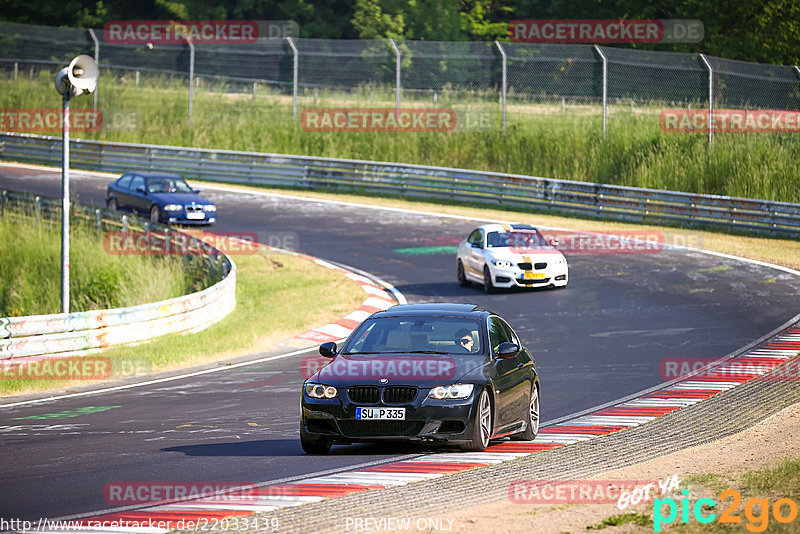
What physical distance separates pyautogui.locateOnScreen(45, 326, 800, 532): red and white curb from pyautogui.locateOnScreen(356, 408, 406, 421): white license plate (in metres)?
0.40

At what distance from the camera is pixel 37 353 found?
1667 cm

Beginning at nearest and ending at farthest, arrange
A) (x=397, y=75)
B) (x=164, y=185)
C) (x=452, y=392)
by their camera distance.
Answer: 1. (x=452, y=392)
2. (x=164, y=185)
3. (x=397, y=75)

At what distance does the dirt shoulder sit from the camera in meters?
7.46

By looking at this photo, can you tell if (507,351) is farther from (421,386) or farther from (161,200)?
(161,200)

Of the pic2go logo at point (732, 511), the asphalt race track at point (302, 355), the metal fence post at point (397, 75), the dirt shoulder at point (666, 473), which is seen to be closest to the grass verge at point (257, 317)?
the asphalt race track at point (302, 355)

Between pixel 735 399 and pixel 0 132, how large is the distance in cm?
3899

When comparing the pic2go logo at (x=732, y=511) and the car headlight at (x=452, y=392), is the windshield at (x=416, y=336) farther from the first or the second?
the pic2go logo at (x=732, y=511)

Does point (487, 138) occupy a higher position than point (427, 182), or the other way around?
point (487, 138)

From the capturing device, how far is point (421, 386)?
10141 mm

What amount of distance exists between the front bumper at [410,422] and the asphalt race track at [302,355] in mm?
306

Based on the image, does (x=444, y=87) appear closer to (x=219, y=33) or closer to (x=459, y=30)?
(x=459, y=30)

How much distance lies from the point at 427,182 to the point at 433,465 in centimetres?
2824

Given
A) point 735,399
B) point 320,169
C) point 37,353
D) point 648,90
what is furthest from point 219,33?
point 735,399

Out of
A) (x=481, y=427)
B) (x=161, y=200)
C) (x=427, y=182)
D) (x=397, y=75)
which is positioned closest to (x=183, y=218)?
(x=161, y=200)
